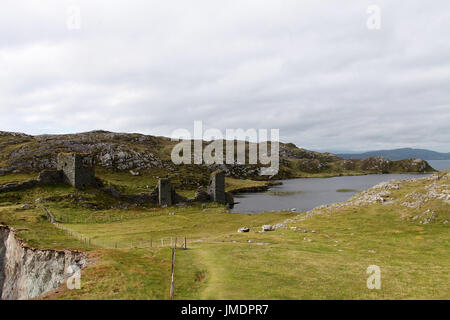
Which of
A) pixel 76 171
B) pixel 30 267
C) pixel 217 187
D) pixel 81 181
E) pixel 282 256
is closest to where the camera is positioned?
pixel 282 256

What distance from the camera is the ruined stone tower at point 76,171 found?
70.4 m

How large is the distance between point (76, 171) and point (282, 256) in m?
62.2

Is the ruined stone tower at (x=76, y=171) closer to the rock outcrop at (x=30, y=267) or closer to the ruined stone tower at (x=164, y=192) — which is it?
the ruined stone tower at (x=164, y=192)

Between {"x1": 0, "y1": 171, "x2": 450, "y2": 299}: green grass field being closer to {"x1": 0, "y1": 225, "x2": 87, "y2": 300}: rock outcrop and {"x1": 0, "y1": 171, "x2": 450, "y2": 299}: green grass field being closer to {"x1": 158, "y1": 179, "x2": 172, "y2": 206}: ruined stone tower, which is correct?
{"x1": 0, "y1": 225, "x2": 87, "y2": 300}: rock outcrop

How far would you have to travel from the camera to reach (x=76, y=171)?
70438mm

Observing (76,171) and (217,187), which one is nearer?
(76,171)

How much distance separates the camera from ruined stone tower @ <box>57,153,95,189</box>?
70375mm

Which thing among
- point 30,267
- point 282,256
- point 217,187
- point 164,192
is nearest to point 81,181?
point 164,192

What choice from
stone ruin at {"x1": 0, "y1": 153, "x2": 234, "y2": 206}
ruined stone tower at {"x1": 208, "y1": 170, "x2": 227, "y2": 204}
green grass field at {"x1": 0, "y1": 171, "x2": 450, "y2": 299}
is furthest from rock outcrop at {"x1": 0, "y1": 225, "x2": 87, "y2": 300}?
ruined stone tower at {"x1": 208, "y1": 170, "x2": 227, "y2": 204}

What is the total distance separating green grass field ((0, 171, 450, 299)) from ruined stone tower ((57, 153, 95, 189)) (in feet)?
56.9

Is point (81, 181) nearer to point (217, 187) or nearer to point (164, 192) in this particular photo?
point (164, 192)

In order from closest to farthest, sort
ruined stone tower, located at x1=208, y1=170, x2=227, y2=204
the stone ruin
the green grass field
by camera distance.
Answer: the green grass field → the stone ruin → ruined stone tower, located at x1=208, y1=170, x2=227, y2=204

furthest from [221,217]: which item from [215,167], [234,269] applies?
[215,167]
